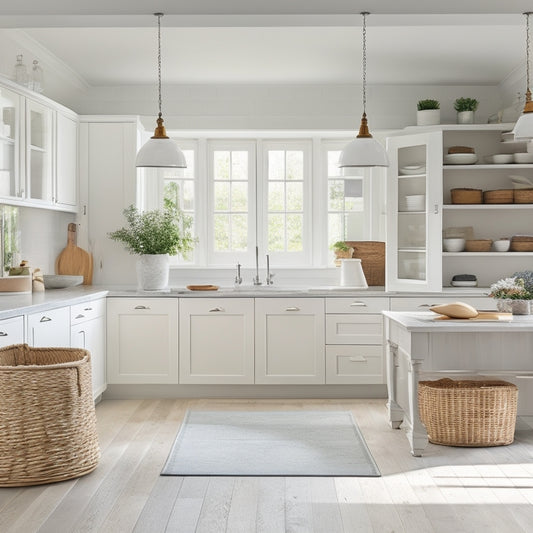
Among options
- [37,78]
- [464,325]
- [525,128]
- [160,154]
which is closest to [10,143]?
[37,78]

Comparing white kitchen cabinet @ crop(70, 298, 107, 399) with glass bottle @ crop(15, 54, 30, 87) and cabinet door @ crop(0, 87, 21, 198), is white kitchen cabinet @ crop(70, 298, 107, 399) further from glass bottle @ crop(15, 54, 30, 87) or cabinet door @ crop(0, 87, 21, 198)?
glass bottle @ crop(15, 54, 30, 87)

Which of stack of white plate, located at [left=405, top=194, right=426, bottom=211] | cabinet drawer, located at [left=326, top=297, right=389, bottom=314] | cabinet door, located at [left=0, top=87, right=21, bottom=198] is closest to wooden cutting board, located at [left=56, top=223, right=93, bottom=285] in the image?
cabinet door, located at [left=0, top=87, right=21, bottom=198]

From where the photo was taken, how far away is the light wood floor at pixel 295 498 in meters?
3.58

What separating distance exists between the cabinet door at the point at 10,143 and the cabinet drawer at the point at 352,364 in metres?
2.77

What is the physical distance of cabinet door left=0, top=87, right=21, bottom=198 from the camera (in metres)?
5.30

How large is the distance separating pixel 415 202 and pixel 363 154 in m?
1.70

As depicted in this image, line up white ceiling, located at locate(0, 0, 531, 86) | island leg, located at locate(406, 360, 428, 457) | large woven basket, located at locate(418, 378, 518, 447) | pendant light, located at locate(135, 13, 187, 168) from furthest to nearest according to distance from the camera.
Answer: pendant light, located at locate(135, 13, 187, 168) < large woven basket, located at locate(418, 378, 518, 447) < island leg, located at locate(406, 360, 428, 457) < white ceiling, located at locate(0, 0, 531, 86)

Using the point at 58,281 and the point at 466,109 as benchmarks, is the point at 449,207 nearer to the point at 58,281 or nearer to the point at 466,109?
the point at 466,109

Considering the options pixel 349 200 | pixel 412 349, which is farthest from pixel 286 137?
pixel 412 349

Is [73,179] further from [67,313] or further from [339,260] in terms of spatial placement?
[339,260]

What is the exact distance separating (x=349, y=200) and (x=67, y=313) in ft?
10.2

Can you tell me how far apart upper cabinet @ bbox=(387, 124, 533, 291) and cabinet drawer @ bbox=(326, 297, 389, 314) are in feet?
0.77

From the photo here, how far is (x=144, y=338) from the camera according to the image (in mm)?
6617

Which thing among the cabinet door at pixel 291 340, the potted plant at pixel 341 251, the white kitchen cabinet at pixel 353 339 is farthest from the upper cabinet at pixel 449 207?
the cabinet door at pixel 291 340
